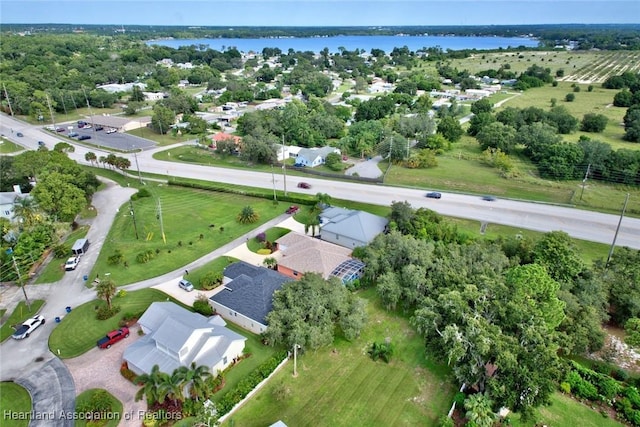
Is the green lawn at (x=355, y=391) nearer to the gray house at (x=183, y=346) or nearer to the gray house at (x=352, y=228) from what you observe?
the gray house at (x=183, y=346)

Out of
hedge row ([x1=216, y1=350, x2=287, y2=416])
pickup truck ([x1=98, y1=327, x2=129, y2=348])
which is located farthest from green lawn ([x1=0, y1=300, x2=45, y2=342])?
hedge row ([x1=216, y1=350, x2=287, y2=416])

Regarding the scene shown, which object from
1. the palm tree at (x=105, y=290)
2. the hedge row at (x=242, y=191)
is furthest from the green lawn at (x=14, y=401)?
the hedge row at (x=242, y=191)

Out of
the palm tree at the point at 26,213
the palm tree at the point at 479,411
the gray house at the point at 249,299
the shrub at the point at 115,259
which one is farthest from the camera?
the palm tree at the point at 26,213

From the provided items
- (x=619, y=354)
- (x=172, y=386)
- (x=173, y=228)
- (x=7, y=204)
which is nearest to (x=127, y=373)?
(x=172, y=386)

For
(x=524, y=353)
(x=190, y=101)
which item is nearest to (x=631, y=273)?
(x=524, y=353)

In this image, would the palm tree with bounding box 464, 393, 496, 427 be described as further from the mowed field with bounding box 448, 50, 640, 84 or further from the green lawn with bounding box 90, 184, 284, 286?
the mowed field with bounding box 448, 50, 640, 84

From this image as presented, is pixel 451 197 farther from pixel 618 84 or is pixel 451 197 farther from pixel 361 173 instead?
pixel 618 84
